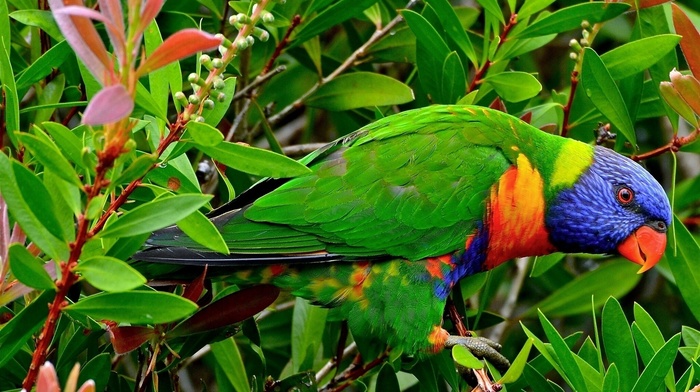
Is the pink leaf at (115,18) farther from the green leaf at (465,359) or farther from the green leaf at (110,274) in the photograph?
the green leaf at (465,359)

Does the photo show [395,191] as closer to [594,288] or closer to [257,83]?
[257,83]

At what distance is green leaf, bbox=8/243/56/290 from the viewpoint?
1.14m

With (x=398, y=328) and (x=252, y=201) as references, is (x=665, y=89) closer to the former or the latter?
(x=398, y=328)

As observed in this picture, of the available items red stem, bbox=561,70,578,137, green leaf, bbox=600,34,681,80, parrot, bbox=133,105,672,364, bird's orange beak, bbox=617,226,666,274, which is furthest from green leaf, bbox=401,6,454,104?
bird's orange beak, bbox=617,226,666,274

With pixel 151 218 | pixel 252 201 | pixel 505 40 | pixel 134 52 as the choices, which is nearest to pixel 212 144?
pixel 151 218

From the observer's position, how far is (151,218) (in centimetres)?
115

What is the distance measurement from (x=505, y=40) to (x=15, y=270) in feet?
4.95

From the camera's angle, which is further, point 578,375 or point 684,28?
point 684,28

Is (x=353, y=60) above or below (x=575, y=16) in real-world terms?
below

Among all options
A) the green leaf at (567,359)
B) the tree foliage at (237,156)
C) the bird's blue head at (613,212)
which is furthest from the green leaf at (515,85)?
the green leaf at (567,359)

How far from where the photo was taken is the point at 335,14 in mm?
2121

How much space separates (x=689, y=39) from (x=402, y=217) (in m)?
0.87

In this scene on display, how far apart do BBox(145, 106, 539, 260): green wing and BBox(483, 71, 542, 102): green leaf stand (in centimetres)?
11

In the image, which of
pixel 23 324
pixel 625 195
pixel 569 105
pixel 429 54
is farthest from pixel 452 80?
pixel 23 324
